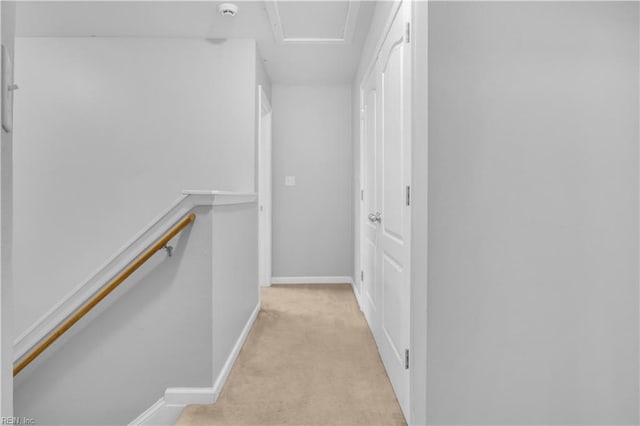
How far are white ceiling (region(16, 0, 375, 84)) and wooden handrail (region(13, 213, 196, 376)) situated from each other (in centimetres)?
169

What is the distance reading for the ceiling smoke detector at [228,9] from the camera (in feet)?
8.95

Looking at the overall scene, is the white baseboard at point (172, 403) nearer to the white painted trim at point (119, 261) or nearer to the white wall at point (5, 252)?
the white painted trim at point (119, 261)

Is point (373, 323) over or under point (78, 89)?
under

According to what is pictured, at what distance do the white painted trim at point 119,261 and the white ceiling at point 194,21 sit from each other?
1.54 meters

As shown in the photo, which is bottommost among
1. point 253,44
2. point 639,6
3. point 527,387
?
point 527,387

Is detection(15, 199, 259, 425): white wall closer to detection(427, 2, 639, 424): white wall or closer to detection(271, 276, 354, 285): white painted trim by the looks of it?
detection(427, 2, 639, 424): white wall

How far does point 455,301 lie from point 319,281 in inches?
133

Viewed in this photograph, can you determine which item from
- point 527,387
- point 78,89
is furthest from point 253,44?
point 527,387

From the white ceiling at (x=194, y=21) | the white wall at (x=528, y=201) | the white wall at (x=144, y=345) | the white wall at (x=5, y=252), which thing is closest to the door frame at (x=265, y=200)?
the white ceiling at (x=194, y=21)

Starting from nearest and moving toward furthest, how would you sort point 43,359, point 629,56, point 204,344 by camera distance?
point 629,56 < point 204,344 < point 43,359

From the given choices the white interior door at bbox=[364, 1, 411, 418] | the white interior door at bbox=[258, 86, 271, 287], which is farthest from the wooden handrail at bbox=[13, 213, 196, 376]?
the white interior door at bbox=[258, 86, 271, 287]

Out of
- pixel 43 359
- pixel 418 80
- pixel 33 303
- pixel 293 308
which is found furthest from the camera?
pixel 293 308

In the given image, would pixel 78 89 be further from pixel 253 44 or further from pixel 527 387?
pixel 527 387

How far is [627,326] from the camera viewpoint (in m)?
1.37
